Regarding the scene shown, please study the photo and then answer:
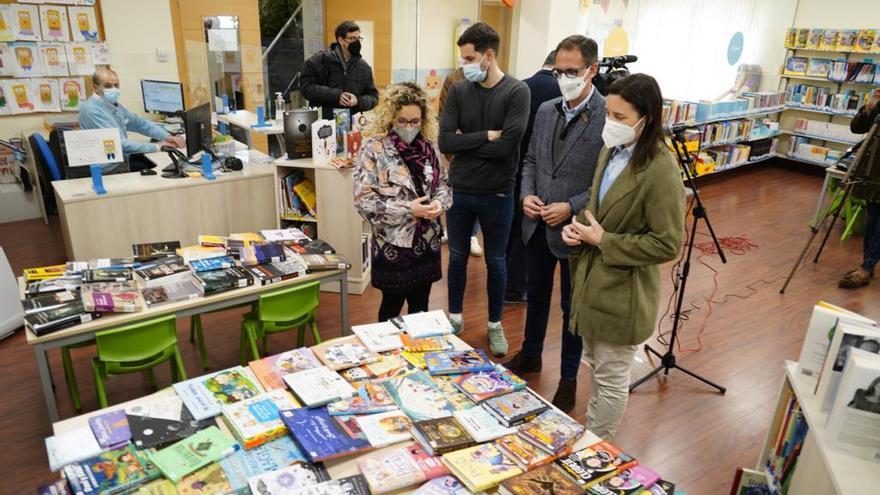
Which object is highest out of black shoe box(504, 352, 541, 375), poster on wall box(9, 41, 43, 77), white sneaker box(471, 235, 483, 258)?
poster on wall box(9, 41, 43, 77)

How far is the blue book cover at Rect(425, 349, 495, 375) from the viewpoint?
2100mm

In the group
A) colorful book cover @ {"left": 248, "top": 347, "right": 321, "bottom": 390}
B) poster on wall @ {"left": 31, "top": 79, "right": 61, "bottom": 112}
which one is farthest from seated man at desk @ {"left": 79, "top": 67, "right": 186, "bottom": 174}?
colorful book cover @ {"left": 248, "top": 347, "right": 321, "bottom": 390}

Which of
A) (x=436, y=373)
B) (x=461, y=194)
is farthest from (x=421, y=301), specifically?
(x=436, y=373)

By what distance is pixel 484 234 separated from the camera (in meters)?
3.38

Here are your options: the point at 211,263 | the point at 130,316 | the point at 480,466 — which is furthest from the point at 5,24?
the point at 480,466

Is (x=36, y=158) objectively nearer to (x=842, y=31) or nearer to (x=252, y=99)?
(x=252, y=99)

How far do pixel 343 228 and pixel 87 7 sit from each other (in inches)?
159

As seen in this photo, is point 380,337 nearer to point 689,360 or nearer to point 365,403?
point 365,403

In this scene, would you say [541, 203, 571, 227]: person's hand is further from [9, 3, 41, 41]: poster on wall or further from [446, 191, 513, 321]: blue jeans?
[9, 3, 41, 41]: poster on wall

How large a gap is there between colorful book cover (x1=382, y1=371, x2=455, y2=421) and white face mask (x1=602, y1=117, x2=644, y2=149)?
3.58ft

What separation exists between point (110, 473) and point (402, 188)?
1642 millimetres

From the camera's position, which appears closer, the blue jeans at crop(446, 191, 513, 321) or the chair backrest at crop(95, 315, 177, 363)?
the chair backrest at crop(95, 315, 177, 363)

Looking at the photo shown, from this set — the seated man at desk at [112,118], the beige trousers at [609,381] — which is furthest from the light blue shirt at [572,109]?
the seated man at desk at [112,118]

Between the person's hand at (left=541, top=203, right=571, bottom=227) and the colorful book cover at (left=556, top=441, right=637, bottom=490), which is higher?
the person's hand at (left=541, top=203, right=571, bottom=227)
